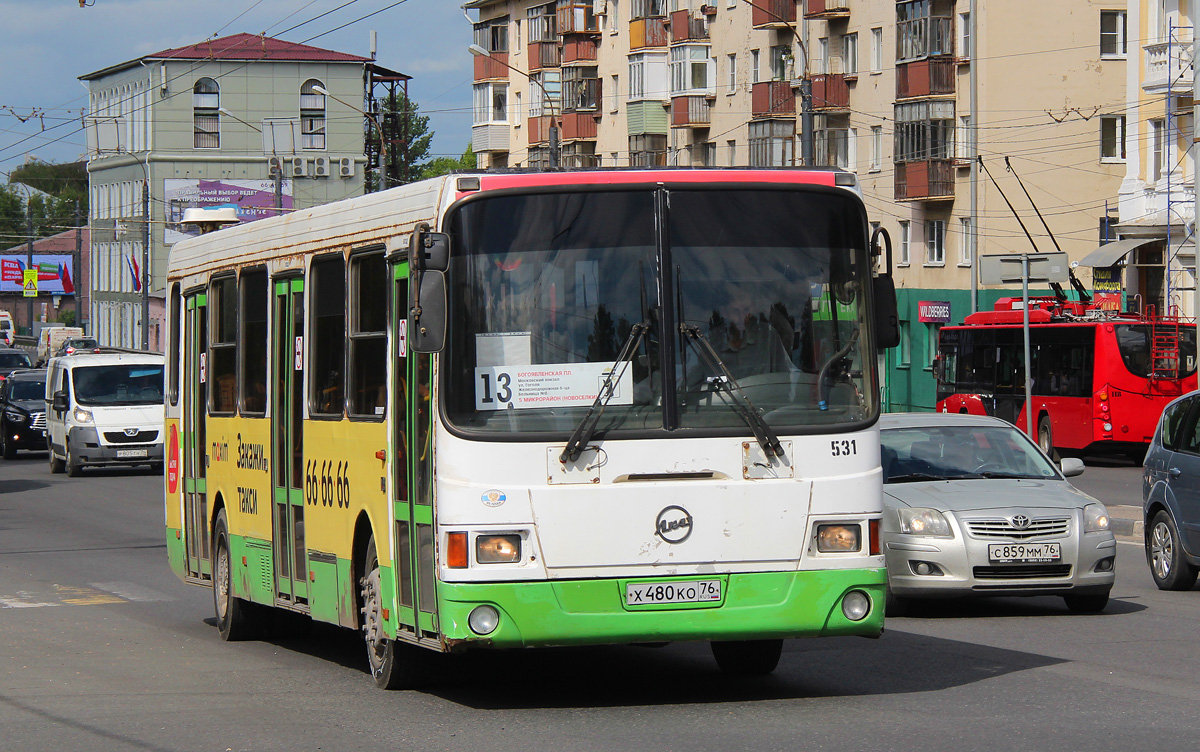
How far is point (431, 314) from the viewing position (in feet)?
27.7

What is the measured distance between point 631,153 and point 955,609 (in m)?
61.2

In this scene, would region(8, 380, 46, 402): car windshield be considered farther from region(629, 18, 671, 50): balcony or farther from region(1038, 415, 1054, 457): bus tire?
region(629, 18, 671, 50): balcony

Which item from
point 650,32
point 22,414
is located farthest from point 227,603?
point 650,32

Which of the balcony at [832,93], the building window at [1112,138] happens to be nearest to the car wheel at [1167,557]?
the building window at [1112,138]

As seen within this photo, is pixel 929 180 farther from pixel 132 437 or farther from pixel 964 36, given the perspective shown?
pixel 132 437

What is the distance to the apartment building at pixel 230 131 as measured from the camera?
87.8m

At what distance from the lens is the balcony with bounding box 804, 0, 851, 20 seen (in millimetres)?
61438

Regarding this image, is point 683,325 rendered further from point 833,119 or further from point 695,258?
point 833,119

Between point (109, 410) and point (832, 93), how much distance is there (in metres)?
34.8

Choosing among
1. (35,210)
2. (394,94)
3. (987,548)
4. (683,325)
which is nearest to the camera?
(683,325)

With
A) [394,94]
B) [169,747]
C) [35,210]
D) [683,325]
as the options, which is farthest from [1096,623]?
[35,210]

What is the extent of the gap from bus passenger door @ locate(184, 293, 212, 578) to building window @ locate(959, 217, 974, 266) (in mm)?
45277

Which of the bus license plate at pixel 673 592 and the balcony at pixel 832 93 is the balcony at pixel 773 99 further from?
the bus license plate at pixel 673 592

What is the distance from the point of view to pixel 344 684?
10109mm
